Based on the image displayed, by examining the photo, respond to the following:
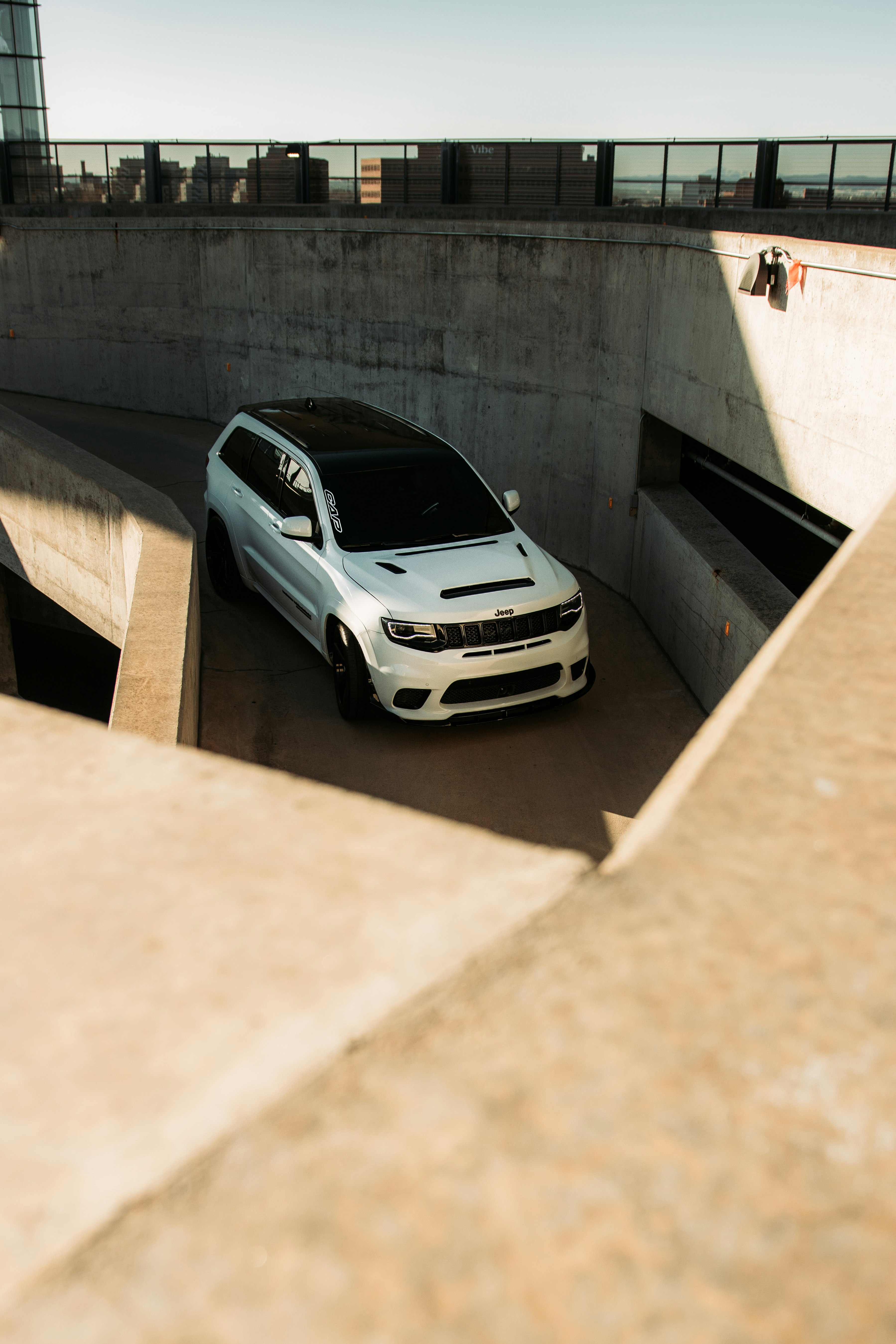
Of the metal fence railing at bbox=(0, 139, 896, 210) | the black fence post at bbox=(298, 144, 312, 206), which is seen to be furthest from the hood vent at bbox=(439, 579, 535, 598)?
the black fence post at bbox=(298, 144, 312, 206)

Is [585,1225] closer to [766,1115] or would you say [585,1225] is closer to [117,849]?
[766,1115]

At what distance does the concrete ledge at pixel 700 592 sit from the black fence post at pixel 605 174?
923 cm

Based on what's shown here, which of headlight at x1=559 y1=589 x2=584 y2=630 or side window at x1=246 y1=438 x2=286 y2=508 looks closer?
headlight at x1=559 y1=589 x2=584 y2=630

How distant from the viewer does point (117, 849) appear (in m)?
1.16

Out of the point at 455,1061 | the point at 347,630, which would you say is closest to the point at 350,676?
the point at 347,630

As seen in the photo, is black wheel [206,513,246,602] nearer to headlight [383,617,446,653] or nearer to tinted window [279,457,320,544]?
tinted window [279,457,320,544]

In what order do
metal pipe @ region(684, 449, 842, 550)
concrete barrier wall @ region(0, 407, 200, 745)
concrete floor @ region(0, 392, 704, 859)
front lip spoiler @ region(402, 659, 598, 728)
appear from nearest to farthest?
concrete barrier wall @ region(0, 407, 200, 745) < concrete floor @ region(0, 392, 704, 859) < front lip spoiler @ region(402, 659, 598, 728) < metal pipe @ region(684, 449, 842, 550)

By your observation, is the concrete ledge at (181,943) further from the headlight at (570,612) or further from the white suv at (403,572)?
the headlight at (570,612)

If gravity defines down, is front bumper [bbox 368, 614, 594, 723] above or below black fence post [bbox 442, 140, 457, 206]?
below

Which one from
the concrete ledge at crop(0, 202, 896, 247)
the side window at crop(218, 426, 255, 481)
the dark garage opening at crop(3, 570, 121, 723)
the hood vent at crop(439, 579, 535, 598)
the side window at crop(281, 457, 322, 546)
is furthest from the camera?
the dark garage opening at crop(3, 570, 121, 723)

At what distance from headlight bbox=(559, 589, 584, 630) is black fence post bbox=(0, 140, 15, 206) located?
839 inches

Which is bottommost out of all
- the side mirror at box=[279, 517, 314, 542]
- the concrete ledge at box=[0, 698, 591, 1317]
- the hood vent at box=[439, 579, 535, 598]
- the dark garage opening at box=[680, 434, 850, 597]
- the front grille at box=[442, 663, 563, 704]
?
the dark garage opening at box=[680, 434, 850, 597]

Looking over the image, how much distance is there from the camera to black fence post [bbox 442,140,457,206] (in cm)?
2081

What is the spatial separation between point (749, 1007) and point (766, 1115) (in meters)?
0.10
